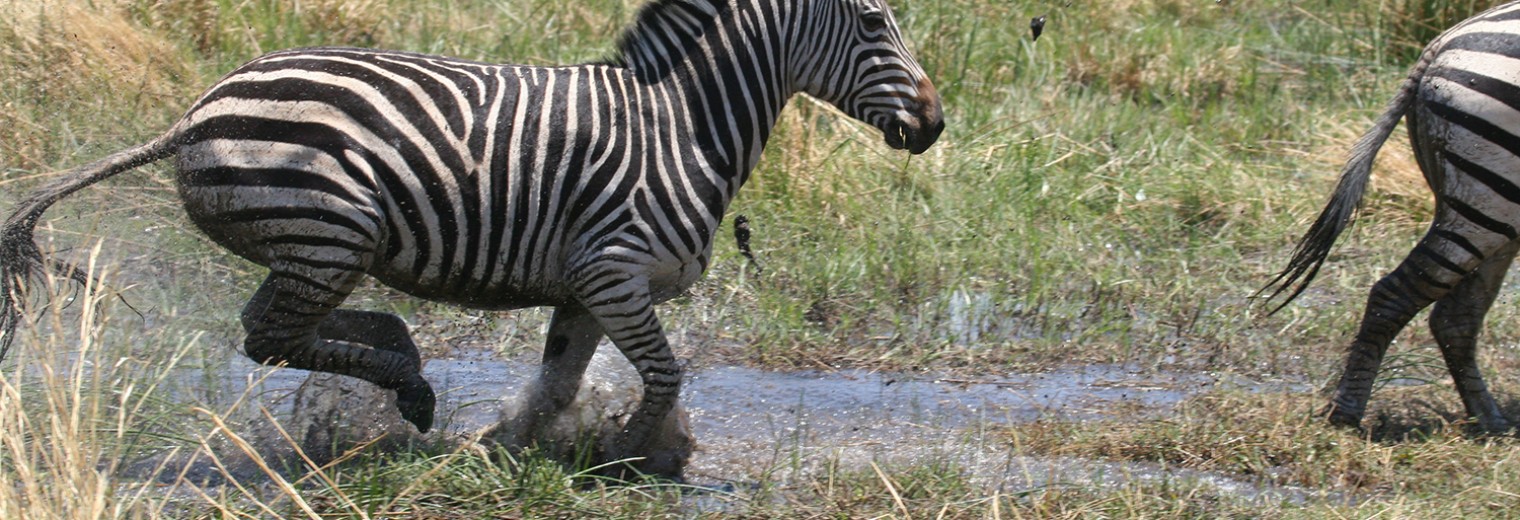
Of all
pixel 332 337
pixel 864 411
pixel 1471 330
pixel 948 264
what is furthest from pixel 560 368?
pixel 1471 330

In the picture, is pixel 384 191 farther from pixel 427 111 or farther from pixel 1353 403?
pixel 1353 403

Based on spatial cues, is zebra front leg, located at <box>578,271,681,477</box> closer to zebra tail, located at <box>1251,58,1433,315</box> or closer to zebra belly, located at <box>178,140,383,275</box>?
zebra belly, located at <box>178,140,383,275</box>

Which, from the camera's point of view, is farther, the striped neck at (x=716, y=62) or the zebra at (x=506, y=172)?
the striped neck at (x=716, y=62)

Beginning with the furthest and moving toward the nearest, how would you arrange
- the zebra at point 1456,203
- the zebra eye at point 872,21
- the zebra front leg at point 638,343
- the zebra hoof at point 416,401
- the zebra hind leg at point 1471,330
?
the zebra hind leg at point 1471,330 → the zebra at point 1456,203 → the zebra eye at point 872,21 → the zebra hoof at point 416,401 → the zebra front leg at point 638,343

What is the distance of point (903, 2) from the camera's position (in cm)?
906

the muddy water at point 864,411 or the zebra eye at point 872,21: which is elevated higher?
the zebra eye at point 872,21

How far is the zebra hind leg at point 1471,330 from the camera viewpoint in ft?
17.8

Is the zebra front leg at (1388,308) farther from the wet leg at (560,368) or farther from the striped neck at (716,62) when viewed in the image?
the wet leg at (560,368)

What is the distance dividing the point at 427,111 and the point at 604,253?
63cm

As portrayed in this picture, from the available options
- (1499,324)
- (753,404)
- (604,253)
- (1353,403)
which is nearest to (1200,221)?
(1499,324)

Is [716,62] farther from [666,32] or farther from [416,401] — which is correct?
[416,401]

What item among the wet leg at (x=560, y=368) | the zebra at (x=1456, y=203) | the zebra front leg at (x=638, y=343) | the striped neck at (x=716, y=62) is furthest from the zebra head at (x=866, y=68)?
the zebra at (x=1456, y=203)

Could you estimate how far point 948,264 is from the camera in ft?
22.6

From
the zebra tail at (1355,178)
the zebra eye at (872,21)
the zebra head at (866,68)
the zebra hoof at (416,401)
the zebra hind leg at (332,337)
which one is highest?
the zebra eye at (872,21)
